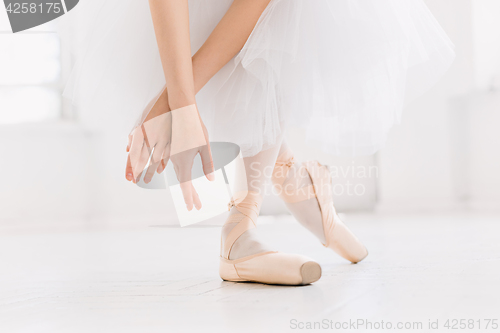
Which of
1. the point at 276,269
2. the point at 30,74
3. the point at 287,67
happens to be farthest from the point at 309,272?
the point at 30,74

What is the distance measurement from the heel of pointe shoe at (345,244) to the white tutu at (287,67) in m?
0.18

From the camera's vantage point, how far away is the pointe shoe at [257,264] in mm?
599

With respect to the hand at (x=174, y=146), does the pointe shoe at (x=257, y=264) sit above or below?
below

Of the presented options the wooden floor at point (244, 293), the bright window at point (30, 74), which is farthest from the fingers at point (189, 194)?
the bright window at point (30, 74)

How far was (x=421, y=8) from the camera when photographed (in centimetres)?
75

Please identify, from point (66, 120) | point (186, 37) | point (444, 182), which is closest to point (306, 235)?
point (186, 37)

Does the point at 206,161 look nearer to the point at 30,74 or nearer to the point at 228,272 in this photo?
the point at 228,272

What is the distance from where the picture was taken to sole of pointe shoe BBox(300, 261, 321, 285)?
594mm

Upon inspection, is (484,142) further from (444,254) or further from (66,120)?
(66,120)

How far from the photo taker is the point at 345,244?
0.79 meters

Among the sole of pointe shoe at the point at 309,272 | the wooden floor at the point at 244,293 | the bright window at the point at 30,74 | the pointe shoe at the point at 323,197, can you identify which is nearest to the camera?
the wooden floor at the point at 244,293

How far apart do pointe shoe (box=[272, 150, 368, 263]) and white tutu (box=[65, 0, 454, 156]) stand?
0.10m

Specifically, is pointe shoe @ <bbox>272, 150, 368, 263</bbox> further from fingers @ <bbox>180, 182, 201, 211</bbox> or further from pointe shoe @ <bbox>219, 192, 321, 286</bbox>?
fingers @ <bbox>180, 182, 201, 211</bbox>

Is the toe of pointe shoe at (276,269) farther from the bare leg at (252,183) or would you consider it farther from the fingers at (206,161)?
the fingers at (206,161)
